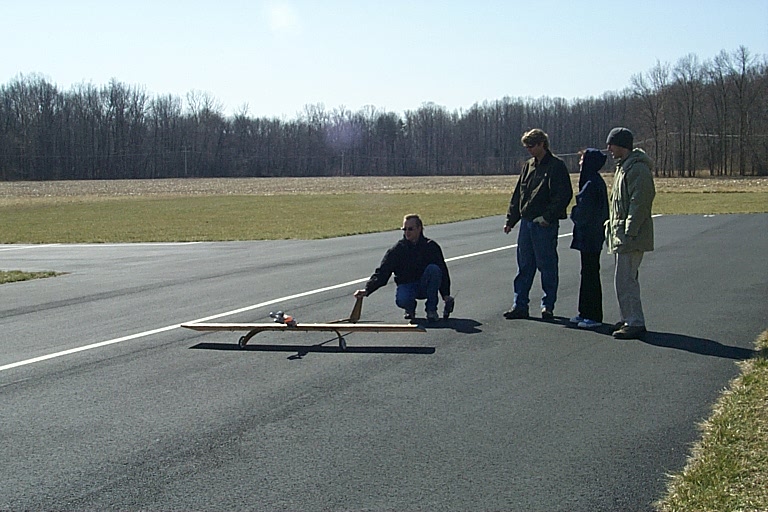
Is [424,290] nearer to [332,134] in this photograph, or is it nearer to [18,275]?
[18,275]

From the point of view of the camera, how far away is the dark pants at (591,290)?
30.0 ft

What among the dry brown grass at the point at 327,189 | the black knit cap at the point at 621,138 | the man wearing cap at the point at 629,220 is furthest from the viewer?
the dry brown grass at the point at 327,189

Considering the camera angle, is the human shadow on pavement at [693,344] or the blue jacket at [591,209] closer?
the human shadow on pavement at [693,344]

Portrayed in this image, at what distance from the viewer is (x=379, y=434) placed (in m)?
5.48

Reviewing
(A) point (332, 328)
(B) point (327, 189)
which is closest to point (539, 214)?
(A) point (332, 328)

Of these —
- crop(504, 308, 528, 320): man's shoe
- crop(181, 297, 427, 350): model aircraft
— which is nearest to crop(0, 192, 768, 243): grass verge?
crop(504, 308, 528, 320): man's shoe

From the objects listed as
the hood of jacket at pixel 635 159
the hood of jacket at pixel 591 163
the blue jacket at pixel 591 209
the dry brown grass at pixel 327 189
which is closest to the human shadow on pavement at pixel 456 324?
the blue jacket at pixel 591 209

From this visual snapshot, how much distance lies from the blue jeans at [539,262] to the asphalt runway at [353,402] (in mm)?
338

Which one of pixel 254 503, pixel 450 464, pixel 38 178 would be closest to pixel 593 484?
pixel 450 464

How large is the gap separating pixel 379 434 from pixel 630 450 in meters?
1.56

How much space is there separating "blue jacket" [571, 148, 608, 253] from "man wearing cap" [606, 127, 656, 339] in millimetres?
393

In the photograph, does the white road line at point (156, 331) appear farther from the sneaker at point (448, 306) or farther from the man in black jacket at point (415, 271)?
the sneaker at point (448, 306)

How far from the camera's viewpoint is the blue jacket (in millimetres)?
9055

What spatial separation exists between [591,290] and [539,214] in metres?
1.03
